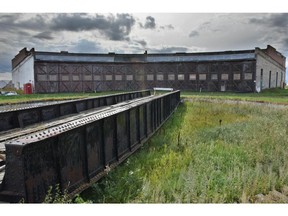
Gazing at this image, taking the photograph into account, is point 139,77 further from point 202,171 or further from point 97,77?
point 202,171

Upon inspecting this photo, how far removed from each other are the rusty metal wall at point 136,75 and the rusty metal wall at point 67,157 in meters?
37.1

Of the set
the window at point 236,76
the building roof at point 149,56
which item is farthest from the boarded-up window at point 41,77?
the window at point 236,76

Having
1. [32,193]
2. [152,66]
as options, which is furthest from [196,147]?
[152,66]

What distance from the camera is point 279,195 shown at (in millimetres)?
5387

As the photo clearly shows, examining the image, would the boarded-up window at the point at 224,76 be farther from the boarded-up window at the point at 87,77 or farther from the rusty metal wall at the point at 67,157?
the rusty metal wall at the point at 67,157

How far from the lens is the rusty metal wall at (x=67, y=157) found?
3.46 metres

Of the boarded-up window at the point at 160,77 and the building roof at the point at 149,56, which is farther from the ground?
the building roof at the point at 149,56

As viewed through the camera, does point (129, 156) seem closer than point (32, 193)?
No

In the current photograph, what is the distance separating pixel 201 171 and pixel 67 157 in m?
3.41

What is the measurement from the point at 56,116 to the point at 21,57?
43903 mm

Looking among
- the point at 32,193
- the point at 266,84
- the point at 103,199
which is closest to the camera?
the point at 32,193

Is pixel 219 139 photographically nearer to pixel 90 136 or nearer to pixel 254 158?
pixel 254 158

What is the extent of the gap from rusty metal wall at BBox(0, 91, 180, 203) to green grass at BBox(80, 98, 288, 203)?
0.41 m

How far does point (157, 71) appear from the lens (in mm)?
44219
